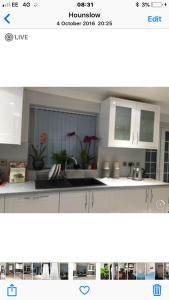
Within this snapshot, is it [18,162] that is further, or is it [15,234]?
[18,162]

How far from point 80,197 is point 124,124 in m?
0.96

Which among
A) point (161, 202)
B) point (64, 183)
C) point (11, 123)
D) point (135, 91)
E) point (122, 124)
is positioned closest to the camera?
point (161, 202)

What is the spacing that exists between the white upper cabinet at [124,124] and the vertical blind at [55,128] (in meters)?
0.30

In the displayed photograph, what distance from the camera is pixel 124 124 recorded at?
1.81 meters

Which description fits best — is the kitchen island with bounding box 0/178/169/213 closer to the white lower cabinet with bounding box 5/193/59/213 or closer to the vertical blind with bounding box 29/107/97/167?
the white lower cabinet with bounding box 5/193/59/213
